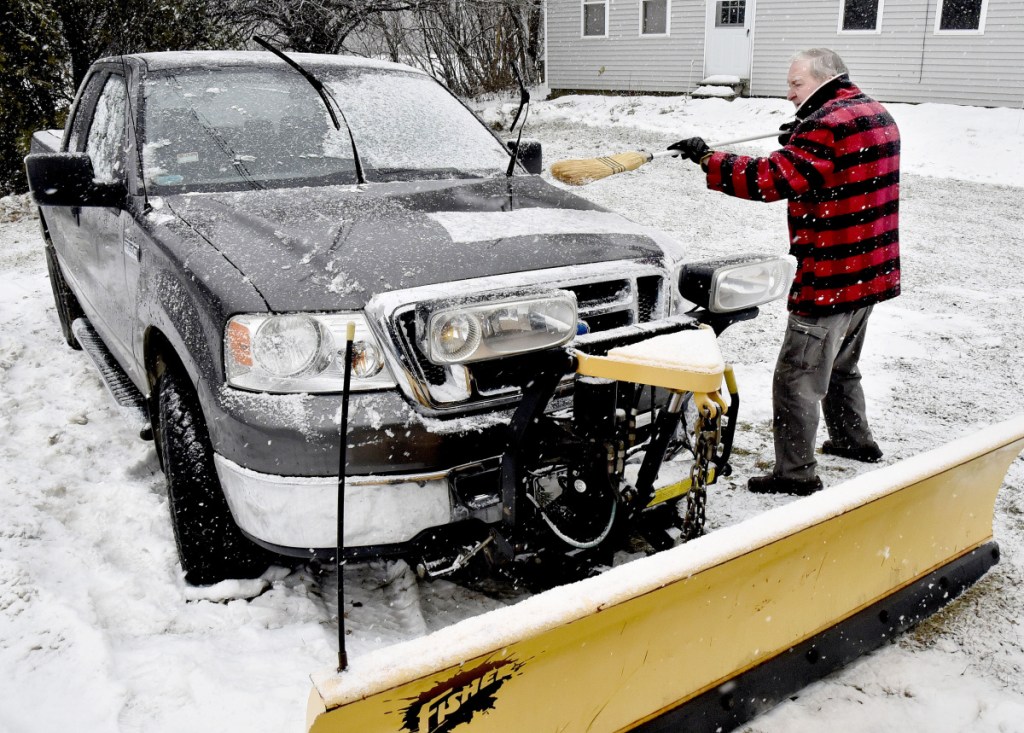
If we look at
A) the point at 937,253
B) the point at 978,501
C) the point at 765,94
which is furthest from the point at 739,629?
the point at 765,94

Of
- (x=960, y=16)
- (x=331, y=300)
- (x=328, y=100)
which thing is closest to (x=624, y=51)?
(x=960, y=16)

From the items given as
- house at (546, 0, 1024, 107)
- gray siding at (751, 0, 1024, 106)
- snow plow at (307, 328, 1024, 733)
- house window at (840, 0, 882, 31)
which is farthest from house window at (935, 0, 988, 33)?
snow plow at (307, 328, 1024, 733)

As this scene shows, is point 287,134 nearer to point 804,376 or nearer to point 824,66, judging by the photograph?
point 824,66

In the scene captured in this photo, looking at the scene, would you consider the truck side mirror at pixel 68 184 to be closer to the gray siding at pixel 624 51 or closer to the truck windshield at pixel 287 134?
the truck windshield at pixel 287 134

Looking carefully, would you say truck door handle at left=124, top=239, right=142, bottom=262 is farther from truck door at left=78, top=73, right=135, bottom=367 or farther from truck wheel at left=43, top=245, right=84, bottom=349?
truck wheel at left=43, top=245, right=84, bottom=349

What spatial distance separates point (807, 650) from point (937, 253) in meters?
6.93

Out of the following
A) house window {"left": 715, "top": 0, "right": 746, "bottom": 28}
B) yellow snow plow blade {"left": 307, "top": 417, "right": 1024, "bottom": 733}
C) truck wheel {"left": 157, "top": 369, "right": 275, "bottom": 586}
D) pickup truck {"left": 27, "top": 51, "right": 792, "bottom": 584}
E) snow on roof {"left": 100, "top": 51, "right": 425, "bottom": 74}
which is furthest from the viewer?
house window {"left": 715, "top": 0, "right": 746, "bottom": 28}

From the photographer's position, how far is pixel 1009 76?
49.2ft

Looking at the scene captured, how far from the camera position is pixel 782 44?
17625 mm

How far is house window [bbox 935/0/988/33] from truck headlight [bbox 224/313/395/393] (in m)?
17.1

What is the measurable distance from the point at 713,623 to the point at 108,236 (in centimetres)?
297

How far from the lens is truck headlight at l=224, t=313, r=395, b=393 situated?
7.72 feet

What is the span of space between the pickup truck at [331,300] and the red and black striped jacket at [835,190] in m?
0.62

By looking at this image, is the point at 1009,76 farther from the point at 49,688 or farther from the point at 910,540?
the point at 49,688
